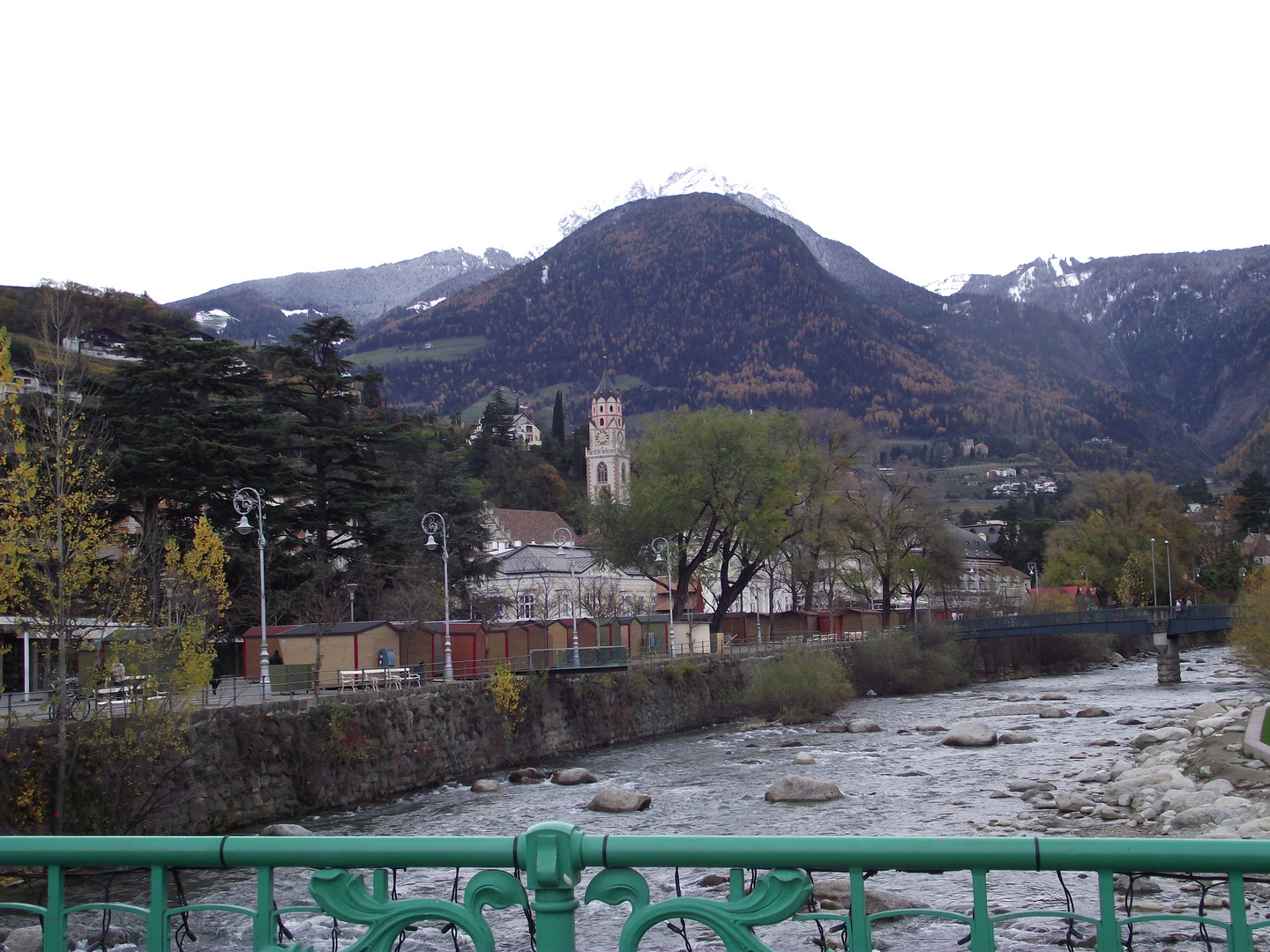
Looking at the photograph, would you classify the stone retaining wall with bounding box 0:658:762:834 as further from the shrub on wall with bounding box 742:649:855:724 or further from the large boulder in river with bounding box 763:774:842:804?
the large boulder in river with bounding box 763:774:842:804

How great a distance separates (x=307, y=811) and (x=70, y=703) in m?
6.82

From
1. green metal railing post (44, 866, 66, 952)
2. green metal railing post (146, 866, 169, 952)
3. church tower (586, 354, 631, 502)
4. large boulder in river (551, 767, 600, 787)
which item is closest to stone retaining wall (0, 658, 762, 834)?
large boulder in river (551, 767, 600, 787)

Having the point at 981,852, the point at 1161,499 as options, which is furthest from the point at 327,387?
the point at 1161,499

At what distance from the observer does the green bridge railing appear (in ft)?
12.4

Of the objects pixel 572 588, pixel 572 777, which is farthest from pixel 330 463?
pixel 572 588

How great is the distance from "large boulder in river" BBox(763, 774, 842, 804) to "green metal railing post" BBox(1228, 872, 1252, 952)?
24120mm

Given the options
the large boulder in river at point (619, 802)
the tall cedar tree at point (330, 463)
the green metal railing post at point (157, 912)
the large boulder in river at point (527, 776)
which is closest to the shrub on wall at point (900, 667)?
the tall cedar tree at point (330, 463)

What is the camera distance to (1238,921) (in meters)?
3.73

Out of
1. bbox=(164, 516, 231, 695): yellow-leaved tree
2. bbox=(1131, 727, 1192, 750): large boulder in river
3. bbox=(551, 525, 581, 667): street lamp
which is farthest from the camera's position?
bbox=(551, 525, 581, 667): street lamp

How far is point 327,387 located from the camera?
52406 mm

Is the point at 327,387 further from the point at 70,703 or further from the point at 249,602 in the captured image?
the point at 70,703

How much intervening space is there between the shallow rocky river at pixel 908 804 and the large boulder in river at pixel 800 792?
0.41 m

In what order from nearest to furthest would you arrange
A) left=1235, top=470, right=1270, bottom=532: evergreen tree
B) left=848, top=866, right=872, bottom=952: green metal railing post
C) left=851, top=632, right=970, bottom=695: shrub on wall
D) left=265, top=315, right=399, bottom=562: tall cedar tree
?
left=848, top=866, right=872, bottom=952: green metal railing post, left=265, top=315, right=399, bottom=562: tall cedar tree, left=851, top=632, right=970, bottom=695: shrub on wall, left=1235, top=470, right=1270, bottom=532: evergreen tree

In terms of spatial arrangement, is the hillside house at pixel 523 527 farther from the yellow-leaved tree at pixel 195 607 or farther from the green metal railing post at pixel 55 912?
the green metal railing post at pixel 55 912
